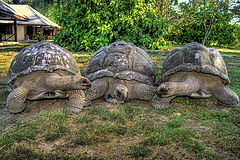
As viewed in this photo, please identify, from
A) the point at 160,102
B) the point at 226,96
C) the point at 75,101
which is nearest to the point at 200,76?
the point at 226,96

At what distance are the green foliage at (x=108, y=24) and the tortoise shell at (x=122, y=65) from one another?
4439 mm

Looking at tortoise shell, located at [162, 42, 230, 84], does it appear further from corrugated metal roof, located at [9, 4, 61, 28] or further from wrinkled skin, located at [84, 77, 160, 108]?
corrugated metal roof, located at [9, 4, 61, 28]

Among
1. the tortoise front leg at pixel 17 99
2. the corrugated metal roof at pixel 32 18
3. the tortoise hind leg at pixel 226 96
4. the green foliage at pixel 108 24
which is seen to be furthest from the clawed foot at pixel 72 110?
the corrugated metal roof at pixel 32 18

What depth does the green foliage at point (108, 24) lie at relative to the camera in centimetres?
800

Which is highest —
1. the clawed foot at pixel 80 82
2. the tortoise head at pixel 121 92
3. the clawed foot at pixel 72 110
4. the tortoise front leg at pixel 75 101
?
the clawed foot at pixel 80 82

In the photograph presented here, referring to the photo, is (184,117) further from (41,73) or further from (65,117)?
(41,73)

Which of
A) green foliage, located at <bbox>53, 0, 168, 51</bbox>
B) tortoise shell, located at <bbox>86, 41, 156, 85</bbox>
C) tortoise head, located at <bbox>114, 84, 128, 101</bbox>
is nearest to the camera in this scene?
tortoise head, located at <bbox>114, 84, 128, 101</bbox>

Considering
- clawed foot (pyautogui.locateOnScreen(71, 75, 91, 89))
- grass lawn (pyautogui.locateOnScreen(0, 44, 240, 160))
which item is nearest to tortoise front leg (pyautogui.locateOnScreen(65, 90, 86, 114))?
grass lawn (pyautogui.locateOnScreen(0, 44, 240, 160))

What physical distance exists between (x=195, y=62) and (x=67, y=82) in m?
1.88

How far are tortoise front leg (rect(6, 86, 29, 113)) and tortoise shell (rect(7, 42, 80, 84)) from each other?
26 cm

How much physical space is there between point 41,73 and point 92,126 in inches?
45.9

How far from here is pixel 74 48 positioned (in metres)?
8.52

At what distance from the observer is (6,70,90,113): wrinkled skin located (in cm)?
260

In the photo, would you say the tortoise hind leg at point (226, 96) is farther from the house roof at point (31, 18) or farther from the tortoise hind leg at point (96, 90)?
the house roof at point (31, 18)
